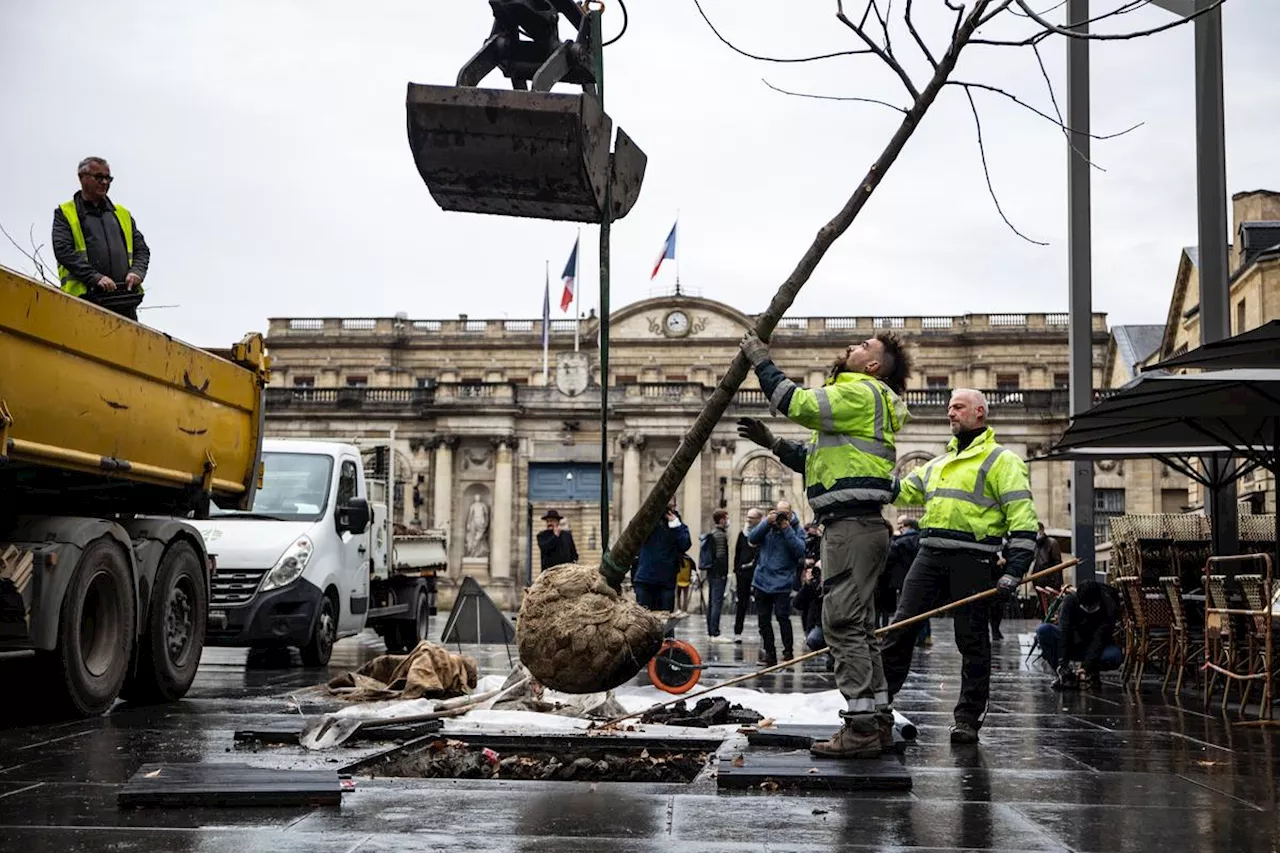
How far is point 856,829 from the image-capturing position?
520 cm

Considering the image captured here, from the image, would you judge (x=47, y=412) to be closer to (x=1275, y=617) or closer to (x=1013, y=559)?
(x=1013, y=559)

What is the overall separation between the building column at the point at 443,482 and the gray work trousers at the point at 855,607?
4733 cm

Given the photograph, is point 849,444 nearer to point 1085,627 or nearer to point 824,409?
point 824,409

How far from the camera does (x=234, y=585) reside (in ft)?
45.1

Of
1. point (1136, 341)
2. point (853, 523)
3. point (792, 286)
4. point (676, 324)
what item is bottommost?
point (853, 523)

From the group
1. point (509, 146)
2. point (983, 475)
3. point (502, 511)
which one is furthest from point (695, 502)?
point (509, 146)

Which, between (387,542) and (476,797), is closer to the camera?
(476,797)

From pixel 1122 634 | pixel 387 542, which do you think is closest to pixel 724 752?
pixel 1122 634

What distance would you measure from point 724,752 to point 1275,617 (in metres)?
4.61

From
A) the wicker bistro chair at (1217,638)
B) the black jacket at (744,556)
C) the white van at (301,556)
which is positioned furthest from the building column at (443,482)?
the wicker bistro chair at (1217,638)

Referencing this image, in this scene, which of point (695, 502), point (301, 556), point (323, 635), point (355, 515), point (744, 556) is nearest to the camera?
point (301, 556)

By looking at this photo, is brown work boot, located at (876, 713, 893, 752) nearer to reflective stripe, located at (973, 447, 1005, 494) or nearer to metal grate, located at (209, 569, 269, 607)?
reflective stripe, located at (973, 447, 1005, 494)

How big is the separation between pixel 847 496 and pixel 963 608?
5.05ft

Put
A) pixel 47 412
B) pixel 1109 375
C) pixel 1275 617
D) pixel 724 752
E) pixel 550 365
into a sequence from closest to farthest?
pixel 724 752, pixel 47 412, pixel 1275 617, pixel 1109 375, pixel 550 365
